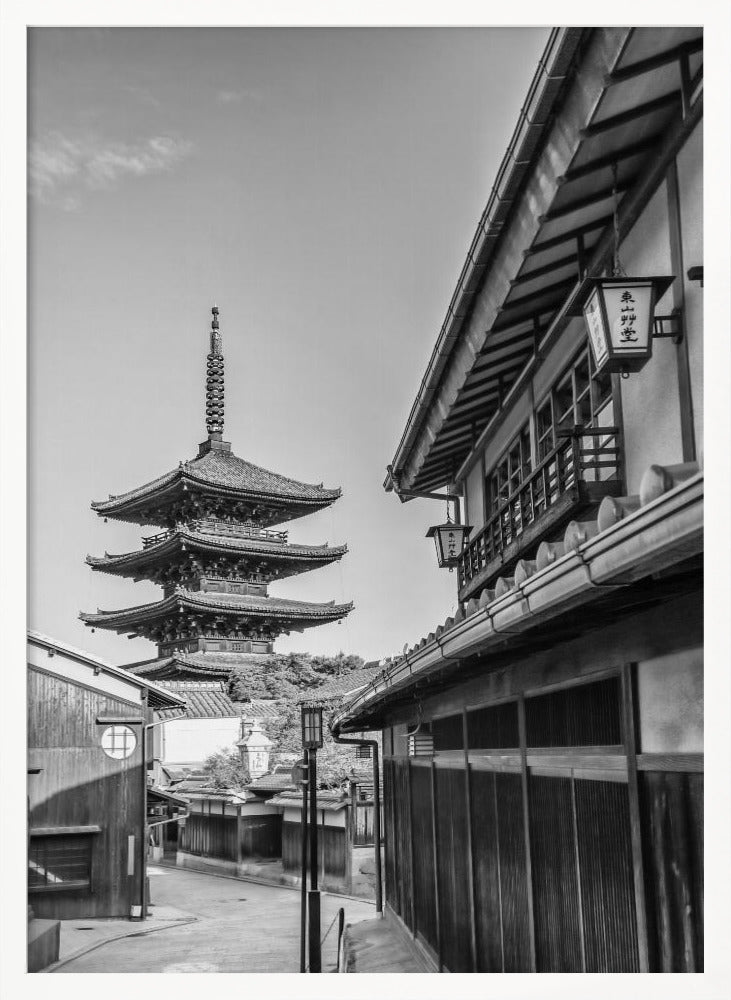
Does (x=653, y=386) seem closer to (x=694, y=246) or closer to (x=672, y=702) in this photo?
(x=694, y=246)

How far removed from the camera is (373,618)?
41781 mm

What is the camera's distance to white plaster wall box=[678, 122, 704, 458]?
4.42m

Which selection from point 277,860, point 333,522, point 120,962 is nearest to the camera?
point 120,962

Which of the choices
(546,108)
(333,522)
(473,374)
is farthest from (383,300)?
(333,522)

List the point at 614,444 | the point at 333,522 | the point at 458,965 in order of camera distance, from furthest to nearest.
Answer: the point at 333,522 → the point at 458,965 → the point at 614,444

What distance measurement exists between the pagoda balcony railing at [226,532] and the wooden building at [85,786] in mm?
20442

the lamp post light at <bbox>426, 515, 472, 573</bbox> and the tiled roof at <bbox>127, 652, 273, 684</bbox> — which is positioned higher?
the lamp post light at <bbox>426, 515, 472, 573</bbox>

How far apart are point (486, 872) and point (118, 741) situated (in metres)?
10.9

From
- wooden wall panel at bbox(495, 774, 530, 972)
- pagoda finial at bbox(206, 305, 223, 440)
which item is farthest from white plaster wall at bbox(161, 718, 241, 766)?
wooden wall panel at bbox(495, 774, 530, 972)

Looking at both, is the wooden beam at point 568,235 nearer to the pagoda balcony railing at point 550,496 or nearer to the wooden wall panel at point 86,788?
the pagoda balcony railing at point 550,496

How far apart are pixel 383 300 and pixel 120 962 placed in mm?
10743

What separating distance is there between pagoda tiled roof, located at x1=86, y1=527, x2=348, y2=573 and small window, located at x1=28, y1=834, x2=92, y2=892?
1902 centimetres

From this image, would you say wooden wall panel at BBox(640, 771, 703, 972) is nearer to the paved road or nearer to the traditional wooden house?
the traditional wooden house

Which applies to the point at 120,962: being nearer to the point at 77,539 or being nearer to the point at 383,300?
the point at 383,300
